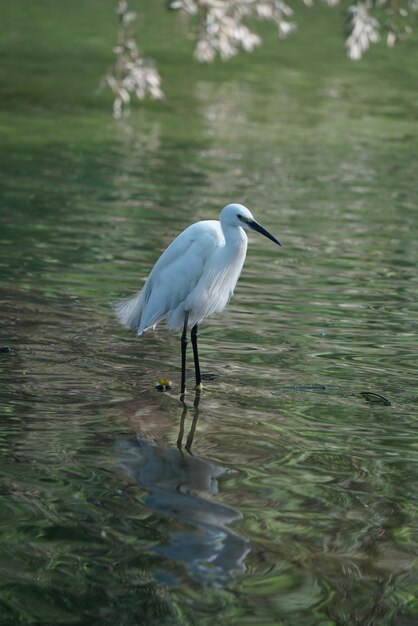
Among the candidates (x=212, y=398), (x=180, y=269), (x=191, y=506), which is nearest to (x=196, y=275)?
(x=180, y=269)

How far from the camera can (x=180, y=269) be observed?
740 centimetres

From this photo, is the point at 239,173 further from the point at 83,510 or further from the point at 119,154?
the point at 83,510

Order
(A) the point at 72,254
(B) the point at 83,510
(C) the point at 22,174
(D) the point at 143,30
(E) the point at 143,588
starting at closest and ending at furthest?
(E) the point at 143,588
(B) the point at 83,510
(A) the point at 72,254
(C) the point at 22,174
(D) the point at 143,30

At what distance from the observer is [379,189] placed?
1479 centimetres

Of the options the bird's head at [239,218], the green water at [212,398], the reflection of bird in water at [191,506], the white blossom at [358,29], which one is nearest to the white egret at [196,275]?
the bird's head at [239,218]

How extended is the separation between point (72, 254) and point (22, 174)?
13.4 feet

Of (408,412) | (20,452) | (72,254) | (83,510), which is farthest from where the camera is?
(72,254)

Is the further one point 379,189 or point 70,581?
point 379,189

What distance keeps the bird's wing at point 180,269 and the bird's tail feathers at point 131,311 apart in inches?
4.2

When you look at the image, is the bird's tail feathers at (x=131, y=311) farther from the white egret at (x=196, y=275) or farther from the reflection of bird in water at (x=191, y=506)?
the reflection of bird in water at (x=191, y=506)

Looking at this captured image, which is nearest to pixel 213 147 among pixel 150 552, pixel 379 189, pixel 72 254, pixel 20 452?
pixel 379 189

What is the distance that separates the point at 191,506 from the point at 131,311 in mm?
2636

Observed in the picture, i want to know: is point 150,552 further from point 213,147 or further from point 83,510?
point 213,147

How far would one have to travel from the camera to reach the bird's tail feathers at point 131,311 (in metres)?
7.73
